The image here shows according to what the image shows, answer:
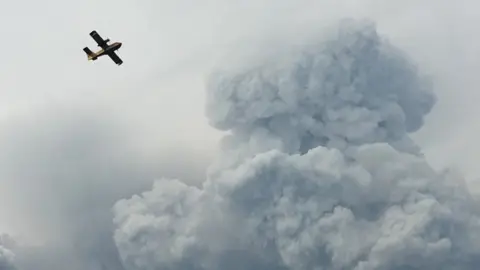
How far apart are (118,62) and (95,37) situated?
2822mm

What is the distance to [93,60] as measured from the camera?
87062 mm

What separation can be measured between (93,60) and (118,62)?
3.51 metres

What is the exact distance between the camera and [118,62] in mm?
84562

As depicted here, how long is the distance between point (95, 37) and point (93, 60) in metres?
3.86

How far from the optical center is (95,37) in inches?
3292
